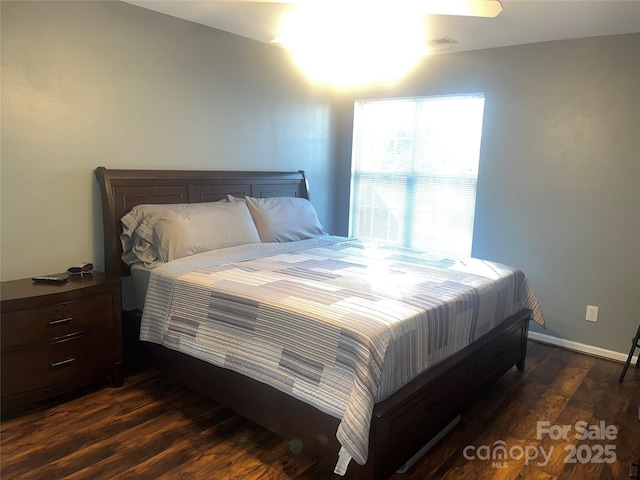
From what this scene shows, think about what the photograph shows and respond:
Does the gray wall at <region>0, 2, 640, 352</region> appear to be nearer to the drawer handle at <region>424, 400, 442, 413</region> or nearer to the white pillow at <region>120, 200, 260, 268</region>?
the white pillow at <region>120, 200, 260, 268</region>

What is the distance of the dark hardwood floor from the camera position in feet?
6.64

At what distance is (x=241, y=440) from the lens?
7.37ft

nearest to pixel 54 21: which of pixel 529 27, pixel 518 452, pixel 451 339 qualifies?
pixel 451 339

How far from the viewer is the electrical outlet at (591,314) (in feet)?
→ 11.2

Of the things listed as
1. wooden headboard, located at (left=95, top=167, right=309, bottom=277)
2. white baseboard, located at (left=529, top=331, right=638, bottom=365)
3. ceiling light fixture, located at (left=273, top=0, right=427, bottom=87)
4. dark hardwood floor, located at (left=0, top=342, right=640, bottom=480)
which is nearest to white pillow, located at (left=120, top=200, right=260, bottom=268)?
wooden headboard, located at (left=95, top=167, right=309, bottom=277)

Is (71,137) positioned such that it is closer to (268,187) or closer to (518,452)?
(268,187)

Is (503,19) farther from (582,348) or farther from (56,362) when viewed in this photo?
(56,362)

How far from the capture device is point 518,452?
7.29 ft

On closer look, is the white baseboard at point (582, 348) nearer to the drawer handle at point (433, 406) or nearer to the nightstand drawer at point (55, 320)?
the drawer handle at point (433, 406)

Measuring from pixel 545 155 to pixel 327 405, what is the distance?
278 cm

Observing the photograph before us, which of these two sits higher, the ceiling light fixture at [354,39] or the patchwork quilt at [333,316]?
the ceiling light fixture at [354,39]
